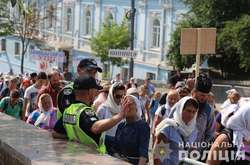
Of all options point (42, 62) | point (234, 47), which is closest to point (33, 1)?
point (234, 47)

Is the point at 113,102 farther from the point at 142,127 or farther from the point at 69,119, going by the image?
the point at 69,119

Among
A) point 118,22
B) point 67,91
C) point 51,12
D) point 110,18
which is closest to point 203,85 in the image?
point 67,91

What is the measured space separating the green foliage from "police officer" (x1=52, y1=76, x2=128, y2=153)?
3172 cm

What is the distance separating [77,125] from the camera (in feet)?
17.6

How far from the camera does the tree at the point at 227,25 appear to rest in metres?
28.7

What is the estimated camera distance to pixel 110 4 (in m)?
42.9

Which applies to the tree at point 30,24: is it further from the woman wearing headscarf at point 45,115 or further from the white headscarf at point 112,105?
the white headscarf at point 112,105

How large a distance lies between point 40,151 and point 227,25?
2503 centimetres

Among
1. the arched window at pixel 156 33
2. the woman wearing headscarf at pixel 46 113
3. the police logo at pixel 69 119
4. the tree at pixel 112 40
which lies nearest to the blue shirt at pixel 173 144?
the police logo at pixel 69 119

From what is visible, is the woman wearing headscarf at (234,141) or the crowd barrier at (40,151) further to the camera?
the woman wearing headscarf at (234,141)

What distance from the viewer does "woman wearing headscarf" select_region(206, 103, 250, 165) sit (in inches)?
210

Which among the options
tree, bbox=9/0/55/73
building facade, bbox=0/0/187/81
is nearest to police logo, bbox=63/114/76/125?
building facade, bbox=0/0/187/81

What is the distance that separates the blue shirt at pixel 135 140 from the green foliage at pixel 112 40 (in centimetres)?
3131

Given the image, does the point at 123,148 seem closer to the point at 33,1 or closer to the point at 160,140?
the point at 160,140
